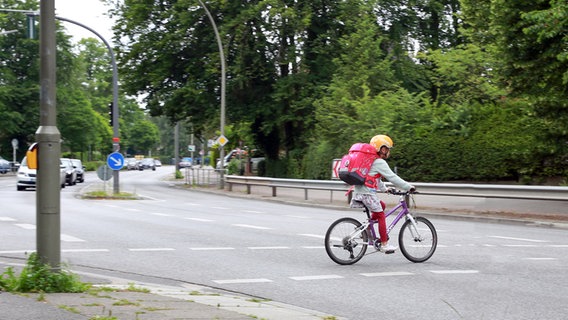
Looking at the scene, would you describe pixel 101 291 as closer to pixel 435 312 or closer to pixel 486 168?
pixel 435 312

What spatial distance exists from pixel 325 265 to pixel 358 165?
4.45 feet

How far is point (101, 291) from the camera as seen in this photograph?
6.68 meters

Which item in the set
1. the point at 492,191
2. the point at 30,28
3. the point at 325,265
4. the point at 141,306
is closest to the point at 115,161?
→ the point at 30,28

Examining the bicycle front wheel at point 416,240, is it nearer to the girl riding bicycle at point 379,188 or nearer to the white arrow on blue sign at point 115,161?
the girl riding bicycle at point 379,188

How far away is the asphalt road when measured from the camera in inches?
272

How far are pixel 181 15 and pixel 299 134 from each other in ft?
27.6

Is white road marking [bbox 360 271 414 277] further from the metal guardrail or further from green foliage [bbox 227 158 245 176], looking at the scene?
green foliage [bbox 227 158 245 176]

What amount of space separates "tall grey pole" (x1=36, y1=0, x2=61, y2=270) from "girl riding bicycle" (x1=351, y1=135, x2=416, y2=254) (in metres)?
3.94

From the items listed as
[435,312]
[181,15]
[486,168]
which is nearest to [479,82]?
[486,168]

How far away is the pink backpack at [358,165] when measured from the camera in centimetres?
916

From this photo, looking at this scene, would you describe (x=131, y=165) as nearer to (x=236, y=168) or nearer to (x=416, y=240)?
(x=236, y=168)

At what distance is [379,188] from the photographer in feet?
31.1

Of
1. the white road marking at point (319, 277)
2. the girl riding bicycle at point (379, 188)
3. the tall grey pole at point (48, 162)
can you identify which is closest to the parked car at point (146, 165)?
the girl riding bicycle at point (379, 188)

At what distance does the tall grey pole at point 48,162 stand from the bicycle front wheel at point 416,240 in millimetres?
4708
